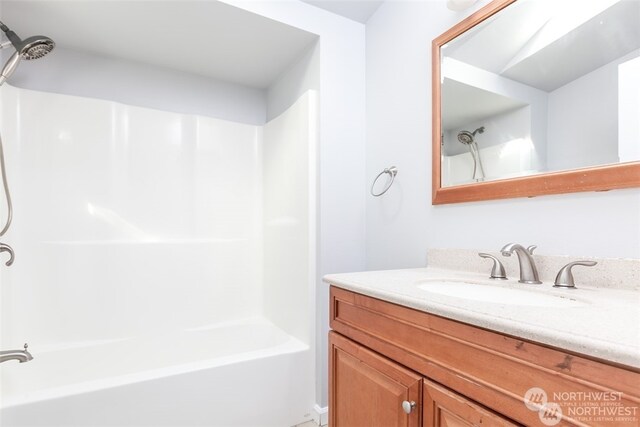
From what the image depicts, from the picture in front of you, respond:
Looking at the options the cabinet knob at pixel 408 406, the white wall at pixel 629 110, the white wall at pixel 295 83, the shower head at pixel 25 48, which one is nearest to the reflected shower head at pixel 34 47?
the shower head at pixel 25 48

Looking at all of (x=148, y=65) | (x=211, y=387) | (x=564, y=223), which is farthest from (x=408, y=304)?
(x=148, y=65)

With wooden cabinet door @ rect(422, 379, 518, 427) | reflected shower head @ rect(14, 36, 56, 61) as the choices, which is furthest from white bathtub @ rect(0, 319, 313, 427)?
reflected shower head @ rect(14, 36, 56, 61)

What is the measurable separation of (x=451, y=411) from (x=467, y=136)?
1.04 metres

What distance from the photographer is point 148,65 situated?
2.21 m

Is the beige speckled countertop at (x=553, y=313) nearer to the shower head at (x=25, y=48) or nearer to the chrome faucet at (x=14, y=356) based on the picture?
the chrome faucet at (x=14, y=356)

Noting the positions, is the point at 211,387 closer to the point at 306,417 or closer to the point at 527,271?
the point at 306,417

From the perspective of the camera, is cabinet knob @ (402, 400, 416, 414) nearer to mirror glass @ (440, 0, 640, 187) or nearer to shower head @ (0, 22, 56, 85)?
mirror glass @ (440, 0, 640, 187)

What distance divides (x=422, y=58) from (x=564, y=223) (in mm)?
993

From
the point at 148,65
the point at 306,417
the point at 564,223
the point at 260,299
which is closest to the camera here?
the point at 564,223

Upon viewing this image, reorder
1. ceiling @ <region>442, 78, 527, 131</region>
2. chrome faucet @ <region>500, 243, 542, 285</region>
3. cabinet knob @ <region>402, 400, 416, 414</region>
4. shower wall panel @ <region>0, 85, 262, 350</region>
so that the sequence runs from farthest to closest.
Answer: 1. shower wall panel @ <region>0, 85, 262, 350</region>
2. ceiling @ <region>442, 78, 527, 131</region>
3. chrome faucet @ <region>500, 243, 542, 285</region>
4. cabinet knob @ <region>402, 400, 416, 414</region>

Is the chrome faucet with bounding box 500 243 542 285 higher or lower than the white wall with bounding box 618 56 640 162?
lower

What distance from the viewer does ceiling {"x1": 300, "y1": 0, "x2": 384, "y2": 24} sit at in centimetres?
179

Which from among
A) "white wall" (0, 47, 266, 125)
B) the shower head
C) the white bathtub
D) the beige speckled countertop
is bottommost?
the white bathtub

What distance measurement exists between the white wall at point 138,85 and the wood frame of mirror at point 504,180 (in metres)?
1.55
